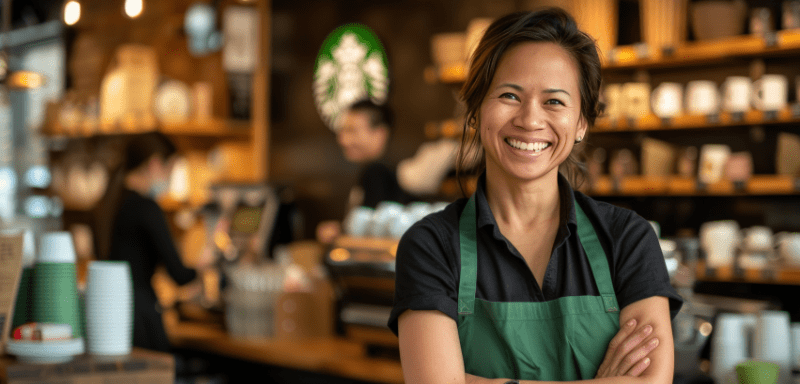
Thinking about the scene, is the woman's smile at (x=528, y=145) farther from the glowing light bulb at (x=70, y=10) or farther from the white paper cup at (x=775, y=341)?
the glowing light bulb at (x=70, y=10)

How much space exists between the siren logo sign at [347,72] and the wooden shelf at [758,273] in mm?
2405

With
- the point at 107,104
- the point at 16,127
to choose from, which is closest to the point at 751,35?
the point at 107,104

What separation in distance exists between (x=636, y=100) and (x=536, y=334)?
2.84 m

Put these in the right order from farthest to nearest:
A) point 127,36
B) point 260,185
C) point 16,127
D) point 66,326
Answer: point 16,127
point 127,36
point 260,185
point 66,326

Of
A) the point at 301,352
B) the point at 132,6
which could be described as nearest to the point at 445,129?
the point at 301,352

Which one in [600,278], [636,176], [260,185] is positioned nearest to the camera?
[600,278]

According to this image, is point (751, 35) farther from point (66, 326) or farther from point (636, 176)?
point (66, 326)

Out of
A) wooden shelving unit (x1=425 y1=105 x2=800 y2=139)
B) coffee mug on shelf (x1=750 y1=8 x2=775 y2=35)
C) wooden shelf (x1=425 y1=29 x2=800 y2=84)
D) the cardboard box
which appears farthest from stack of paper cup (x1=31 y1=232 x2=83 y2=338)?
coffee mug on shelf (x1=750 y1=8 x2=775 y2=35)

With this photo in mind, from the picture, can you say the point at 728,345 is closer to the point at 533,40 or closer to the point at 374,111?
the point at 533,40

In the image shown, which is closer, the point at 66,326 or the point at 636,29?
the point at 66,326

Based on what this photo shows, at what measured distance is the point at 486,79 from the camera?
56.6 inches

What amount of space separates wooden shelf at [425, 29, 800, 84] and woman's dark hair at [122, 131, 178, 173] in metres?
1.41

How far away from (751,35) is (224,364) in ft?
10.7

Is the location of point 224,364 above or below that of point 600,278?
below
